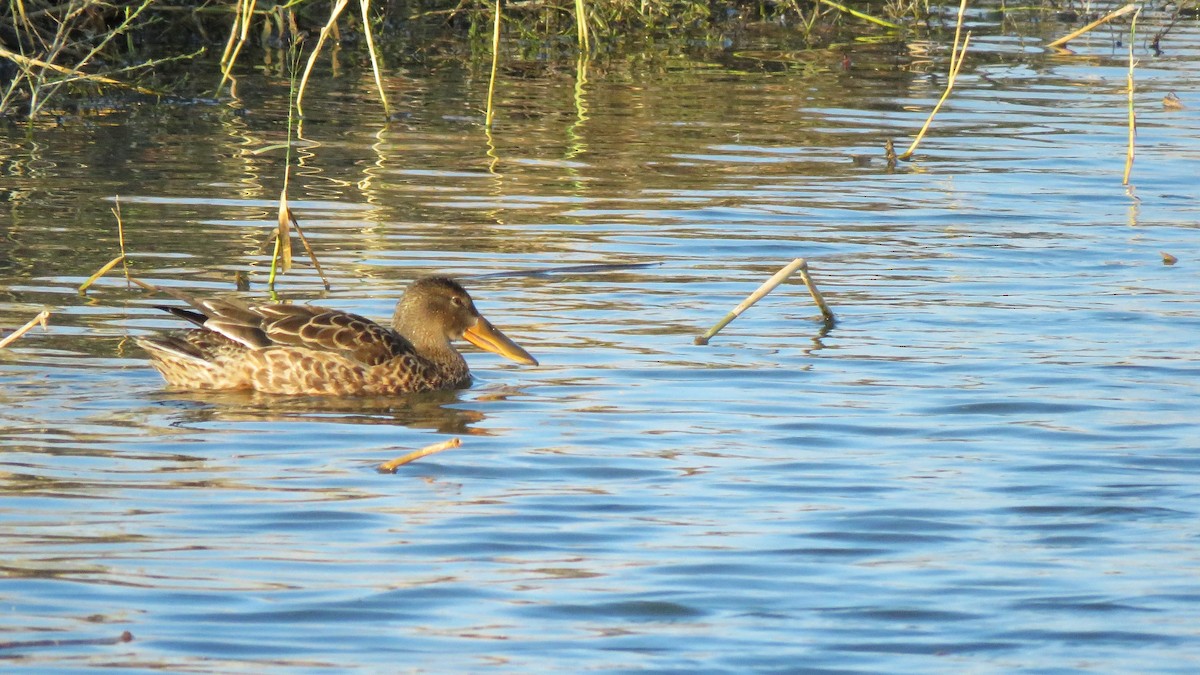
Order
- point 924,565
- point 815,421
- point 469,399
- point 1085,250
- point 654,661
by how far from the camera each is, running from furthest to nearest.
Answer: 1. point 1085,250
2. point 469,399
3. point 815,421
4. point 924,565
5. point 654,661

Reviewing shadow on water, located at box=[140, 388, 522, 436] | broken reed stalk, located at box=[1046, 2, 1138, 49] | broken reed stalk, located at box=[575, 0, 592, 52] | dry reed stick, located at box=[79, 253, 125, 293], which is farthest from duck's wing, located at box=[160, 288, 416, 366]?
broken reed stalk, located at box=[575, 0, 592, 52]

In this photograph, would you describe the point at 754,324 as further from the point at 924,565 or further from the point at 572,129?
the point at 572,129

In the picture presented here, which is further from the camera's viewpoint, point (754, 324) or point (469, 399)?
point (754, 324)

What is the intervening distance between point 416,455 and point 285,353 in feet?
5.94

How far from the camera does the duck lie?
816 cm

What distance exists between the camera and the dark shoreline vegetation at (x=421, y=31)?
16.3m

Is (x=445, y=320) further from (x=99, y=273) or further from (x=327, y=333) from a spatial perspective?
(x=99, y=273)

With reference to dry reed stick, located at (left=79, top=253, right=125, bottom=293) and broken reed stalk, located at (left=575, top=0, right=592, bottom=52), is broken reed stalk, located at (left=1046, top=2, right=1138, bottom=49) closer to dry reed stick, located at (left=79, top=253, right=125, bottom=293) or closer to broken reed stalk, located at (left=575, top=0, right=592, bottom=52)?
A: broken reed stalk, located at (left=575, top=0, right=592, bottom=52)

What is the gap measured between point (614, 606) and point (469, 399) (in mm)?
2957

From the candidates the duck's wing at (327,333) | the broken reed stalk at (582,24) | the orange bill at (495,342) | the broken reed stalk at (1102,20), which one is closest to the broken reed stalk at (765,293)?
the orange bill at (495,342)

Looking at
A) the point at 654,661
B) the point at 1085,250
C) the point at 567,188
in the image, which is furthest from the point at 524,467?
the point at 567,188

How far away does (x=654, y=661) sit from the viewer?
5.13 metres

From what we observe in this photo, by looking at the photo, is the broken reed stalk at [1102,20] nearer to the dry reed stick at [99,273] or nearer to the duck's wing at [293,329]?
the duck's wing at [293,329]

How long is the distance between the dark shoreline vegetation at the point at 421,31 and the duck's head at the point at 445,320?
7012mm
